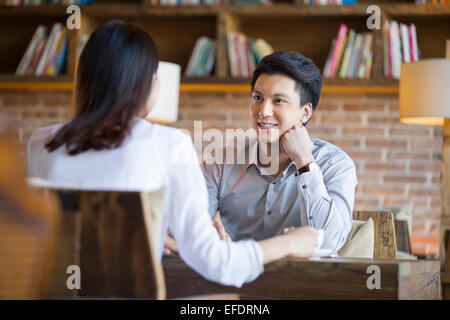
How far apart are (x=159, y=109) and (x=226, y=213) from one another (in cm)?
156

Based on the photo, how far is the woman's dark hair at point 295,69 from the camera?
8.00ft

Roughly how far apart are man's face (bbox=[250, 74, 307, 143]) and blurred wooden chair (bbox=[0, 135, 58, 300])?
1405 mm

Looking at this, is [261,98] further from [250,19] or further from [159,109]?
[250,19]

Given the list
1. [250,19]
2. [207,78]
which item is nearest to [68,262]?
[207,78]

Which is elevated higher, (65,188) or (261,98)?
(261,98)

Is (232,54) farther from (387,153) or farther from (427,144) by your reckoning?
(427,144)

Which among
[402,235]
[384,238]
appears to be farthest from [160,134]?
[402,235]

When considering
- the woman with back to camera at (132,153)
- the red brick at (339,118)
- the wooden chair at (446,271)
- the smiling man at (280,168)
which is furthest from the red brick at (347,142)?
the woman with back to camera at (132,153)

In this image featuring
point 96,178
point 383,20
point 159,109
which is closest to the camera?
point 96,178

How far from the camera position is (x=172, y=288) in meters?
1.57

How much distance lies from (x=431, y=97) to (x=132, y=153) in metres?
2.52

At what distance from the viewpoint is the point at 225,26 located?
430 cm

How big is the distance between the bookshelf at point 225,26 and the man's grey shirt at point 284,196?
187cm

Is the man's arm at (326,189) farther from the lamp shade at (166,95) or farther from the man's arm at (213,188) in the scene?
the lamp shade at (166,95)
